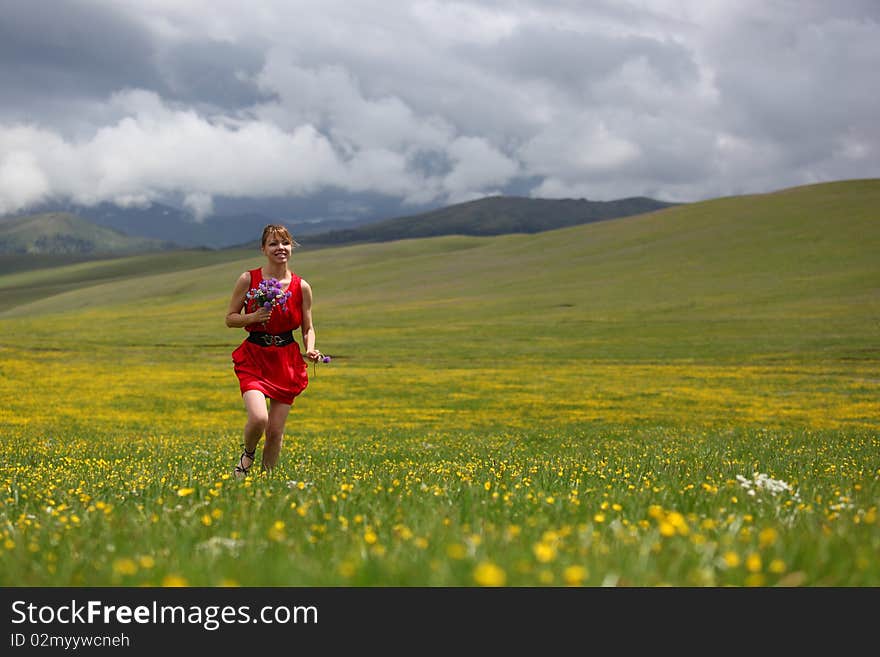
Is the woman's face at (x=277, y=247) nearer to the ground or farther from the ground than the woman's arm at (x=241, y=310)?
farther from the ground

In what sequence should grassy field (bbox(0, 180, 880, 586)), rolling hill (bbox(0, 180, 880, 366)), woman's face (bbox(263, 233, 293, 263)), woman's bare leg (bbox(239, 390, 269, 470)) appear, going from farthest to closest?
rolling hill (bbox(0, 180, 880, 366))
woman's face (bbox(263, 233, 293, 263))
woman's bare leg (bbox(239, 390, 269, 470))
grassy field (bbox(0, 180, 880, 586))

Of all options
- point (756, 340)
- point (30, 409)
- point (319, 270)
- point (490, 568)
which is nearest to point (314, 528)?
point (490, 568)

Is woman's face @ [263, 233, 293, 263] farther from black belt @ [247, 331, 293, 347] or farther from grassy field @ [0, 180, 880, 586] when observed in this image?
grassy field @ [0, 180, 880, 586]

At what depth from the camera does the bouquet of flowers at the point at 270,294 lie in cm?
946

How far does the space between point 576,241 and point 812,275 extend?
2561 inches

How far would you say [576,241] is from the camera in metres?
164

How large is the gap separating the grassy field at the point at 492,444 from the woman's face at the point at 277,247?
8.69ft

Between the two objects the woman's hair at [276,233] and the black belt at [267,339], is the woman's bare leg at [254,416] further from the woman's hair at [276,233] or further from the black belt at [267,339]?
the woman's hair at [276,233]

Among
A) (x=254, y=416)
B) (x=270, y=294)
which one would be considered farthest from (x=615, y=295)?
(x=254, y=416)

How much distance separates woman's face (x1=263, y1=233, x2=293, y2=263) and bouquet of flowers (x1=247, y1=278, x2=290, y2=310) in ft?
0.96

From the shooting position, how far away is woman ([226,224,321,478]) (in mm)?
9562

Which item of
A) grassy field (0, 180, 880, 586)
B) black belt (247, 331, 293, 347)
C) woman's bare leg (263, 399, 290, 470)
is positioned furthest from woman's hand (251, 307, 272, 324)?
grassy field (0, 180, 880, 586)

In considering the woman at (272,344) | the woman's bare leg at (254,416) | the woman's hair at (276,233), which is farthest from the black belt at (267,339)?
the woman's hair at (276,233)
